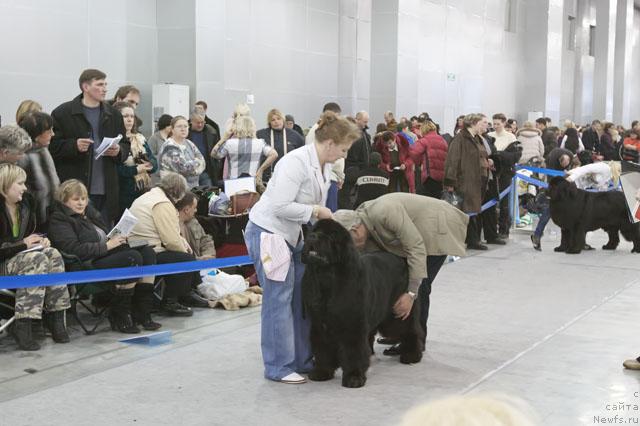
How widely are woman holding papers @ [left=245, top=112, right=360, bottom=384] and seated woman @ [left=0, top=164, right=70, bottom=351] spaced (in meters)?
1.73

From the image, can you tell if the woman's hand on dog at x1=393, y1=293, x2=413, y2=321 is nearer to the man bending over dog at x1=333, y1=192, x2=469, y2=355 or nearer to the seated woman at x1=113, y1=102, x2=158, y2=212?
the man bending over dog at x1=333, y1=192, x2=469, y2=355

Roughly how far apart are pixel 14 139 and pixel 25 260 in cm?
94

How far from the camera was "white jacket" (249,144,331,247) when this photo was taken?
5062 millimetres

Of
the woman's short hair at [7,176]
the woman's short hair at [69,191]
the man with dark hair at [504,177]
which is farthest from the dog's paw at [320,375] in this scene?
the man with dark hair at [504,177]

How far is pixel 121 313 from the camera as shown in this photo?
660 cm

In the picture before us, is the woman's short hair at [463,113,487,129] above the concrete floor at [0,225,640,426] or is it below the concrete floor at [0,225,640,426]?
above

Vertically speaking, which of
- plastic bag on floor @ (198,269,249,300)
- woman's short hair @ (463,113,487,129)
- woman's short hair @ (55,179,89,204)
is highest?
woman's short hair @ (463,113,487,129)

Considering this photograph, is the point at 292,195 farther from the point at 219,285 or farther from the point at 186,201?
the point at 219,285

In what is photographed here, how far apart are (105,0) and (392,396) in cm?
945

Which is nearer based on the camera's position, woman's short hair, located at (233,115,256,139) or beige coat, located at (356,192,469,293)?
beige coat, located at (356,192,469,293)

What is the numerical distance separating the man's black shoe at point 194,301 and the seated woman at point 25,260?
5.05 feet

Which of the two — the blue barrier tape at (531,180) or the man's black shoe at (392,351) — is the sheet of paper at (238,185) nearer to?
the man's black shoe at (392,351)

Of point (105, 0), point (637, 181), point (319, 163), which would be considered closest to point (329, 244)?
point (319, 163)

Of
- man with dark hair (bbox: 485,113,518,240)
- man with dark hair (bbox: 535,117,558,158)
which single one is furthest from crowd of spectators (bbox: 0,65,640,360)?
man with dark hair (bbox: 535,117,558,158)
